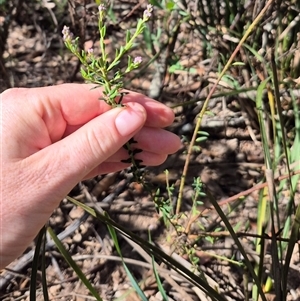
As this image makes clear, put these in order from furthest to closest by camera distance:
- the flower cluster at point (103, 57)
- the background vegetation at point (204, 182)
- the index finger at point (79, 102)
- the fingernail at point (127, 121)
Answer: the background vegetation at point (204, 182), the index finger at point (79, 102), the fingernail at point (127, 121), the flower cluster at point (103, 57)

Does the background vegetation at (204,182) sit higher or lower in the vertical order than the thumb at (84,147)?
lower

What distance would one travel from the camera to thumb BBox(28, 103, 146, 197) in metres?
0.85

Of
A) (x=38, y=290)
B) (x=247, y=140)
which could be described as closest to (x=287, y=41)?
(x=247, y=140)

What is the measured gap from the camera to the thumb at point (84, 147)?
85 cm

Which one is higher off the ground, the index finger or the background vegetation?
the index finger

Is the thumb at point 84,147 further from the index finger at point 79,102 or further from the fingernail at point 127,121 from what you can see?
the index finger at point 79,102

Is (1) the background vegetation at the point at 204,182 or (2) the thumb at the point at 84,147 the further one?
(1) the background vegetation at the point at 204,182

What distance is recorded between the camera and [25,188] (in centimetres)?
85

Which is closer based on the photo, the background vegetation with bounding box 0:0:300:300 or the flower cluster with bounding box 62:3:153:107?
the flower cluster with bounding box 62:3:153:107

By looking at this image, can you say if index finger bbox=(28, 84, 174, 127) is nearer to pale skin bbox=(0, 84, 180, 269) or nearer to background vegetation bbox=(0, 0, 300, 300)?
pale skin bbox=(0, 84, 180, 269)

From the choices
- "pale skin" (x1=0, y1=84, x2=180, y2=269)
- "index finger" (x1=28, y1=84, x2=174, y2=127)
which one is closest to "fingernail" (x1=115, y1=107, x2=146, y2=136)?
"pale skin" (x1=0, y1=84, x2=180, y2=269)

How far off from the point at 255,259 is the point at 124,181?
1.62 feet

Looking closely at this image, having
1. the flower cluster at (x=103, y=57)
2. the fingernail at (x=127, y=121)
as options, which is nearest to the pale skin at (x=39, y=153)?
the fingernail at (x=127, y=121)

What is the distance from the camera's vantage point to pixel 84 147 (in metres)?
0.86
